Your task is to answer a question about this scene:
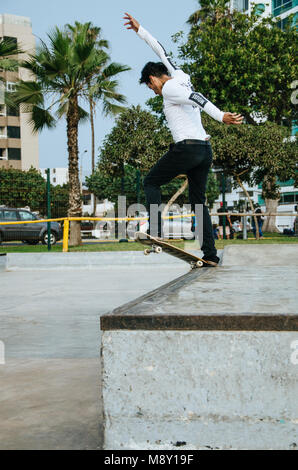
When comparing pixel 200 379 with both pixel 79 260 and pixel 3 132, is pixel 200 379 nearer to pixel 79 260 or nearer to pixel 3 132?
pixel 79 260

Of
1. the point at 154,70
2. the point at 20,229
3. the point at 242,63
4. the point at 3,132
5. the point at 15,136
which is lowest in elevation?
the point at 20,229

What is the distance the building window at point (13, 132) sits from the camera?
6122 centimetres

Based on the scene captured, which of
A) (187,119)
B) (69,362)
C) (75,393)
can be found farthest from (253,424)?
(187,119)

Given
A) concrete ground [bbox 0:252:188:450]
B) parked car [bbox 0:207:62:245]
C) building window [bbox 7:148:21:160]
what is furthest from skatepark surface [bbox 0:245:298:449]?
building window [bbox 7:148:21:160]

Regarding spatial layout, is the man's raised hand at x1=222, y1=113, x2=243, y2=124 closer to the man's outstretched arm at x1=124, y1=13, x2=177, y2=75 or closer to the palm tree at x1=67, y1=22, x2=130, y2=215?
the man's outstretched arm at x1=124, y1=13, x2=177, y2=75

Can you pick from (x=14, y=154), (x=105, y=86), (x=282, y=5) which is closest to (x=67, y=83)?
(x=105, y=86)

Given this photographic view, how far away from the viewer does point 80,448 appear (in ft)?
6.38

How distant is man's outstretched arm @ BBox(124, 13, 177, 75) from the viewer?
4.52 meters

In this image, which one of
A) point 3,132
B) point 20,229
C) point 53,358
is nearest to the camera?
point 53,358

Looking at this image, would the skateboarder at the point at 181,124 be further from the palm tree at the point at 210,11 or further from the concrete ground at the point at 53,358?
the palm tree at the point at 210,11

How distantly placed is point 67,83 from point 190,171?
14158 millimetres

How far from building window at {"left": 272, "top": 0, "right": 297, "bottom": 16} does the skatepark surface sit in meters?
49.0

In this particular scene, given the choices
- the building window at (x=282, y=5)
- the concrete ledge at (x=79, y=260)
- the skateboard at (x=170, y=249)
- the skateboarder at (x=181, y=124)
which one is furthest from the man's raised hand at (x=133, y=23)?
the building window at (x=282, y=5)

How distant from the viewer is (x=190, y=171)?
4.79m
